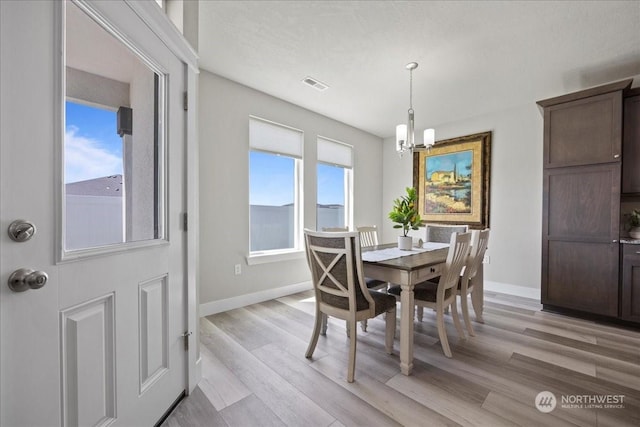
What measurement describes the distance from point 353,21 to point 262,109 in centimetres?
159

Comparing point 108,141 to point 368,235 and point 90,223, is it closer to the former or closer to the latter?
point 90,223

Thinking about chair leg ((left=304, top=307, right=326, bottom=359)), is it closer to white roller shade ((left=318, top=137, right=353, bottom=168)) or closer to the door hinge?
the door hinge

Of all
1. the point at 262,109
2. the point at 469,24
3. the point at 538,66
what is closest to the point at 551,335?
the point at 538,66

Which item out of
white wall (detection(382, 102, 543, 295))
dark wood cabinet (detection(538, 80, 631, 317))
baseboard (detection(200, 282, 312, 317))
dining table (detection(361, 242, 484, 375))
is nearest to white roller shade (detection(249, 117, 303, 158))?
baseboard (detection(200, 282, 312, 317))

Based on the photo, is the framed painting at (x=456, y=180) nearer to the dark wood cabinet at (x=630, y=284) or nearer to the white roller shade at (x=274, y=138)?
the dark wood cabinet at (x=630, y=284)

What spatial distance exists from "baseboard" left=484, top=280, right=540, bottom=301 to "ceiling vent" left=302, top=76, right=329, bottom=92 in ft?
11.7

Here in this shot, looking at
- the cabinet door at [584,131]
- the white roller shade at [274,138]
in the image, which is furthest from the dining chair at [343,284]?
the cabinet door at [584,131]

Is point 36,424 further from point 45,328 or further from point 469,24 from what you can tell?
point 469,24

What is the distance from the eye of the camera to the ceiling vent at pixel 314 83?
9.57 feet

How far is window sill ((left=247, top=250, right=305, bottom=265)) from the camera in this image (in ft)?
10.5

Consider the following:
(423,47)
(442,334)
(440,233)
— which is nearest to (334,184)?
(440,233)

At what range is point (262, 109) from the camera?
3.26 m

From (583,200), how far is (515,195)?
0.91 meters

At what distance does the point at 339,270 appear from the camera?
1.77 m
